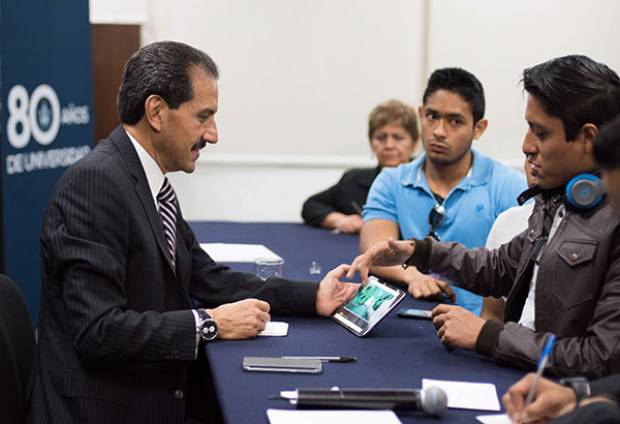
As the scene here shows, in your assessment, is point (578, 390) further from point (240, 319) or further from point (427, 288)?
point (427, 288)

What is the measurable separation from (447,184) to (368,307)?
133 cm

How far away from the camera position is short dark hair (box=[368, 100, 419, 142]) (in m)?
5.13

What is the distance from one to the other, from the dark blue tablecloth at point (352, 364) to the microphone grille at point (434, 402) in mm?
22

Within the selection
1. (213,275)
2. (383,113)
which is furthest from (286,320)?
(383,113)

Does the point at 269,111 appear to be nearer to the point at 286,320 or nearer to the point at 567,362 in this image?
the point at 286,320

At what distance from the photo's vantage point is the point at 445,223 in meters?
3.66

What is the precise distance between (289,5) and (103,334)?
16.1ft

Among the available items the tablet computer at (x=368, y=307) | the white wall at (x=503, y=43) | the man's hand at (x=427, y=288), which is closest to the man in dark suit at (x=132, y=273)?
the tablet computer at (x=368, y=307)

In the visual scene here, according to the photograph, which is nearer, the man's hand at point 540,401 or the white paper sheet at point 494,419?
the man's hand at point 540,401

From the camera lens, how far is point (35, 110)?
186 inches

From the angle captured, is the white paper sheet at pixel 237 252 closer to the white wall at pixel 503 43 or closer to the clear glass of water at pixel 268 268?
the clear glass of water at pixel 268 268

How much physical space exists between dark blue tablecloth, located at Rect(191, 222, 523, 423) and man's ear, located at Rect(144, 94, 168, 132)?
2.07 ft

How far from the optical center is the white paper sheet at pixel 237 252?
3670 mm

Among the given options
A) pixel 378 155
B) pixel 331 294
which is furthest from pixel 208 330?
pixel 378 155
